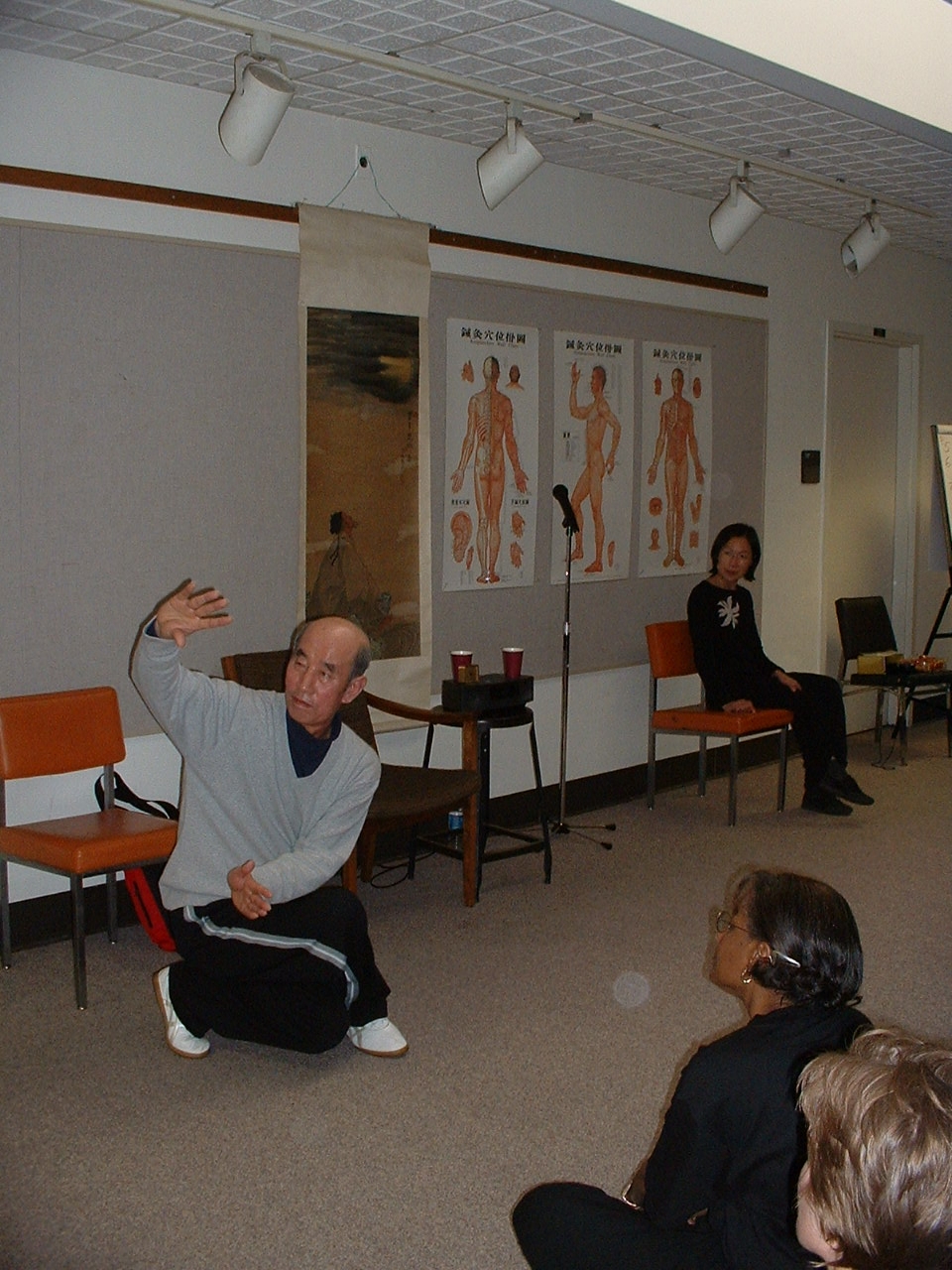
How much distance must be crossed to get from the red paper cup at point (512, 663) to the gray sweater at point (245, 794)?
1701 mm

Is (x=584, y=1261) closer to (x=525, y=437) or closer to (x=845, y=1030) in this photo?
(x=845, y=1030)

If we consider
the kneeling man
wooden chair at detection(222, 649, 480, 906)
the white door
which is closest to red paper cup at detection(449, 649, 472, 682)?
wooden chair at detection(222, 649, 480, 906)

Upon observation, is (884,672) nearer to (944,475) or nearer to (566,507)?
(944,475)

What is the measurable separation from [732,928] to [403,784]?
2.41 meters

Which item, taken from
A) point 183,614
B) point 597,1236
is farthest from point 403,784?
point 597,1236

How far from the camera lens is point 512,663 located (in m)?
4.96

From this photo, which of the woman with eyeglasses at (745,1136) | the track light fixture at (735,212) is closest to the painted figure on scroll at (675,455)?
the track light fixture at (735,212)

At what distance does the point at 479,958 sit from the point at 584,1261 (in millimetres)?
2134

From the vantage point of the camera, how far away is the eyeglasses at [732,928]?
6.70 ft

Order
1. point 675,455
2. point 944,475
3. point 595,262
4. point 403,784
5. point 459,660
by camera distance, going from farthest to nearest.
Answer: point 944,475
point 675,455
point 595,262
point 459,660
point 403,784

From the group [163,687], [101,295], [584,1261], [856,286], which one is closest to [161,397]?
[101,295]

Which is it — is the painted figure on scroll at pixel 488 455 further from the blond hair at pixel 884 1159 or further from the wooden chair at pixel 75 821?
the blond hair at pixel 884 1159

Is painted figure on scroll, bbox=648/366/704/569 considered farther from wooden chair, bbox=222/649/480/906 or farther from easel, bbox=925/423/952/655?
easel, bbox=925/423/952/655

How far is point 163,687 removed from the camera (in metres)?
3.08
